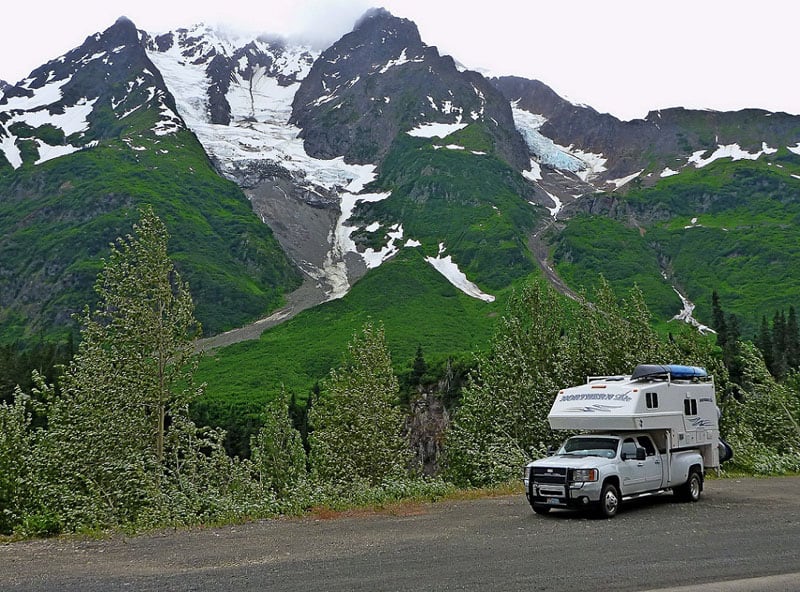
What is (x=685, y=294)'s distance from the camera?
591 feet

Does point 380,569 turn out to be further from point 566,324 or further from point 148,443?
point 566,324

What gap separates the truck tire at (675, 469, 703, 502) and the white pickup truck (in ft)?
0.10

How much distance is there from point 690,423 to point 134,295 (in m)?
19.6

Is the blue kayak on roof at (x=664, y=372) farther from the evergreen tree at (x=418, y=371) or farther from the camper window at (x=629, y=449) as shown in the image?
the evergreen tree at (x=418, y=371)

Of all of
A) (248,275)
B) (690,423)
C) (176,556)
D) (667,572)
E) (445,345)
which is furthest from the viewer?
(248,275)

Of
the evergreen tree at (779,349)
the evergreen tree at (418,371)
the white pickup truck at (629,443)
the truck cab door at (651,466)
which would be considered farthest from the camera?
the evergreen tree at (418,371)

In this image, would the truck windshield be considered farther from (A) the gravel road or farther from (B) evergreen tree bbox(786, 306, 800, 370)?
(B) evergreen tree bbox(786, 306, 800, 370)

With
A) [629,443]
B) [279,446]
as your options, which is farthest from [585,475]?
[279,446]

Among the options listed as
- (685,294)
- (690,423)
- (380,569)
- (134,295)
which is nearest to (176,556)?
(380,569)

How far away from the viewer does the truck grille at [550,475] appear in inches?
692

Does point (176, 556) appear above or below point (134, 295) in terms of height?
below

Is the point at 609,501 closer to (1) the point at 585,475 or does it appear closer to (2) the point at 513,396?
(1) the point at 585,475

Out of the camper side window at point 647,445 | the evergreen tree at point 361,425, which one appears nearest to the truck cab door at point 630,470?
the camper side window at point 647,445

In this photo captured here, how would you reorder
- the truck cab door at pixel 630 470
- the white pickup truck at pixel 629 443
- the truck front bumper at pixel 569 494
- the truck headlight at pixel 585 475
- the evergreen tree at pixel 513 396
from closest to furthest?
1. the truck front bumper at pixel 569 494
2. the truck headlight at pixel 585 475
3. the white pickup truck at pixel 629 443
4. the truck cab door at pixel 630 470
5. the evergreen tree at pixel 513 396
